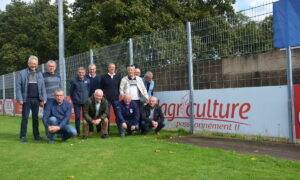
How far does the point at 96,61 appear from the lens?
37.3 feet

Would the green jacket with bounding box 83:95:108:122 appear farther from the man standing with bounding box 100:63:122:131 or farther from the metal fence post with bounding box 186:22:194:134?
the metal fence post with bounding box 186:22:194:134

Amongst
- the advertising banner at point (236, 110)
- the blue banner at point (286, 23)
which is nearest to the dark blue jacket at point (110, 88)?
the advertising banner at point (236, 110)

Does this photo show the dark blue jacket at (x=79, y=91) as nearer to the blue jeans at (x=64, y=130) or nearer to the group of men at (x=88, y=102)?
the group of men at (x=88, y=102)

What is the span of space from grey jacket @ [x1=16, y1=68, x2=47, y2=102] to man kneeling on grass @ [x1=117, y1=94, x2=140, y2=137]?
5.59 ft

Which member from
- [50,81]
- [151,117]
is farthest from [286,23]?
→ [50,81]

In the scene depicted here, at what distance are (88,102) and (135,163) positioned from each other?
120 inches

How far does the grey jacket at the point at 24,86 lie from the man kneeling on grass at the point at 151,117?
2264mm

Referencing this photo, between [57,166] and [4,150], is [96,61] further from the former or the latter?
[57,166]

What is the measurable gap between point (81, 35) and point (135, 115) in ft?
58.8

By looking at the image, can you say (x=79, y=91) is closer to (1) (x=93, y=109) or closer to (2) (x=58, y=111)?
(1) (x=93, y=109)

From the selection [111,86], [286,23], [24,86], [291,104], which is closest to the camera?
[291,104]

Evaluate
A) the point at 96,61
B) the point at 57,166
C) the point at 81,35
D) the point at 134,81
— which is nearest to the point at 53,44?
the point at 81,35

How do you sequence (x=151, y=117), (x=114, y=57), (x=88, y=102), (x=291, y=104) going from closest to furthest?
(x=291, y=104) < (x=88, y=102) < (x=151, y=117) < (x=114, y=57)

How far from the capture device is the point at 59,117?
7.13m
